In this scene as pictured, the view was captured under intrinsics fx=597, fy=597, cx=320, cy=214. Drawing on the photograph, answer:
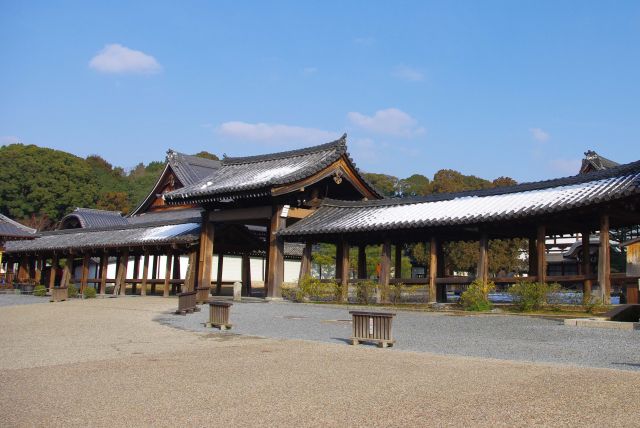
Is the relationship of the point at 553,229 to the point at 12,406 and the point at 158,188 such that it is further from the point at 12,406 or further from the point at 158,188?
the point at 158,188

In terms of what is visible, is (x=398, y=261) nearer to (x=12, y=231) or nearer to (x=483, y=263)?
(x=483, y=263)

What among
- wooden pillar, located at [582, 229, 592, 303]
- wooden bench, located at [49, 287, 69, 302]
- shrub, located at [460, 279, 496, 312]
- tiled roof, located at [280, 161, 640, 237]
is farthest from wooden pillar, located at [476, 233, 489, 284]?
wooden bench, located at [49, 287, 69, 302]

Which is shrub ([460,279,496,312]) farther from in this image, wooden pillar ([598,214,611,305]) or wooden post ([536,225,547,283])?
wooden pillar ([598,214,611,305])

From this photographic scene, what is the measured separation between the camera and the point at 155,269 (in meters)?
38.5

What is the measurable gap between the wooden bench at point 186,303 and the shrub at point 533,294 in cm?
1080

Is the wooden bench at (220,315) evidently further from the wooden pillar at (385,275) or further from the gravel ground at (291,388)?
the wooden pillar at (385,275)

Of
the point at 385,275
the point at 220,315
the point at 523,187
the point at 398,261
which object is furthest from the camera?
the point at 398,261

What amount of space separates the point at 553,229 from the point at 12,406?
61.6ft

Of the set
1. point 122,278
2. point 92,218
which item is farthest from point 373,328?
point 92,218

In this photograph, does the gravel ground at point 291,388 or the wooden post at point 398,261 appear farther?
the wooden post at point 398,261

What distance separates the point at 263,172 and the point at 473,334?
18213 millimetres

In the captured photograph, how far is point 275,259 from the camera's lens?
26234mm

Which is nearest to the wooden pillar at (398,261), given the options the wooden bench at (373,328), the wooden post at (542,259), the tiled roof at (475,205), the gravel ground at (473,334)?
the tiled roof at (475,205)

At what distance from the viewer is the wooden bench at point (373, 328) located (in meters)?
12.3
